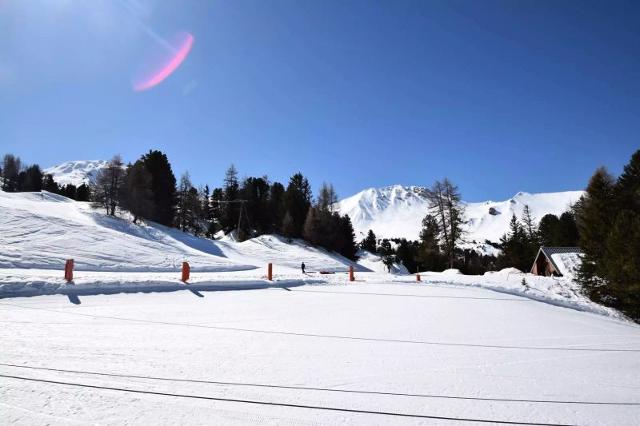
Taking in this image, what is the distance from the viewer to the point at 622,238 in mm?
21094

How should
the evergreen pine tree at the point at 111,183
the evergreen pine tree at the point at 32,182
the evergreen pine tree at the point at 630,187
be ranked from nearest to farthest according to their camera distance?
the evergreen pine tree at the point at 630,187 < the evergreen pine tree at the point at 111,183 < the evergreen pine tree at the point at 32,182

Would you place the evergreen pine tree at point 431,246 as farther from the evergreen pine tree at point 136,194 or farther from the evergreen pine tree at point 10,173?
the evergreen pine tree at point 10,173

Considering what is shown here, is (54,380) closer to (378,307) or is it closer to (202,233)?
(378,307)

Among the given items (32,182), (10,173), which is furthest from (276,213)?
(10,173)

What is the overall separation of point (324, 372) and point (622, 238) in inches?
921

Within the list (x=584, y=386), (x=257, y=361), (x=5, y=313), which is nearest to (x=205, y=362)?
(x=257, y=361)

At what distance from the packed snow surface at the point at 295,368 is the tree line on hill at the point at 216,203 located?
41873 millimetres

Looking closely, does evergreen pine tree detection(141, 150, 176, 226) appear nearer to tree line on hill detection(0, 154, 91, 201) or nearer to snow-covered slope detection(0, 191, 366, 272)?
snow-covered slope detection(0, 191, 366, 272)

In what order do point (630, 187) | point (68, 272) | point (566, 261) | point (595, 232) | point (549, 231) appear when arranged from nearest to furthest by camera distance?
point (68, 272) < point (595, 232) < point (630, 187) < point (566, 261) < point (549, 231)

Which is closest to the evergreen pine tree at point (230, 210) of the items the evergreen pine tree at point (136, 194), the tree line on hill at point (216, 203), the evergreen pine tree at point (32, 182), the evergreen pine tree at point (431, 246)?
the tree line on hill at point (216, 203)

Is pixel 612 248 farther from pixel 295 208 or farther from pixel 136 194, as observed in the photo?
pixel 295 208

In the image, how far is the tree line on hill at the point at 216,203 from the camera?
46969 millimetres

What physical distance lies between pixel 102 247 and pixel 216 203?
5008 centimetres

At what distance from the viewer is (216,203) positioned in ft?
259
